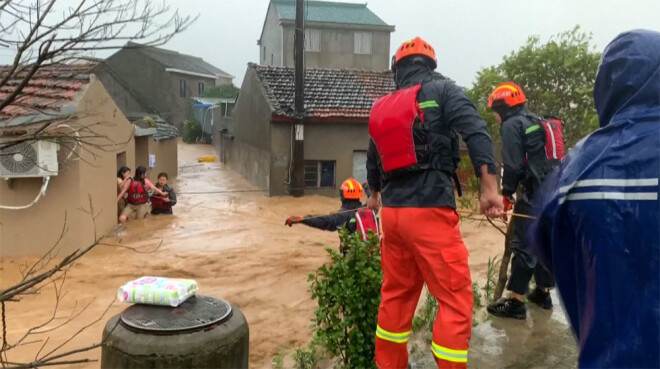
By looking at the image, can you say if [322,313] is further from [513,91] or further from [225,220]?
[225,220]

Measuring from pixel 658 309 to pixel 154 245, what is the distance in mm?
9581

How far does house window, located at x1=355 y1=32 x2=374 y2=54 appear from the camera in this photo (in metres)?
33.6

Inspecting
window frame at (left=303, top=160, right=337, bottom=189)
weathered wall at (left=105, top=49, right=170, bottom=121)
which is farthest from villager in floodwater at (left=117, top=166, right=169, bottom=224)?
weathered wall at (left=105, top=49, right=170, bottom=121)

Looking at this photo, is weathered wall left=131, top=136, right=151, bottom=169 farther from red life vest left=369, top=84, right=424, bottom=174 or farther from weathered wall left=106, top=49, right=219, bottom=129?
weathered wall left=106, top=49, right=219, bottom=129

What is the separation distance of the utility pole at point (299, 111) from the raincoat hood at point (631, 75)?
14.3 metres

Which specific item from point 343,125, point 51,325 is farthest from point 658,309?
point 343,125

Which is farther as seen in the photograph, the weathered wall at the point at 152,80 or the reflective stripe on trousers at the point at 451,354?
the weathered wall at the point at 152,80

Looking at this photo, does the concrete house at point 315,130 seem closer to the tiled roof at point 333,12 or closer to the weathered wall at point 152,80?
the tiled roof at point 333,12

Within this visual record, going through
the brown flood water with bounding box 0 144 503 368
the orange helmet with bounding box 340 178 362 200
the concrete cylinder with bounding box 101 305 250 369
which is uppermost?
the orange helmet with bounding box 340 178 362 200

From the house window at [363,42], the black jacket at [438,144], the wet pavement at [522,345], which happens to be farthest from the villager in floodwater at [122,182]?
the house window at [363,42]

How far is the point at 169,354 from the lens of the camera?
325cm

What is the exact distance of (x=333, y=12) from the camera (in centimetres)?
3466

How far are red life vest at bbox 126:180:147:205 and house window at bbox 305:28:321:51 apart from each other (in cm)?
2306

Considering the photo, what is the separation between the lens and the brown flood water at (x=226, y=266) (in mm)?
6180
